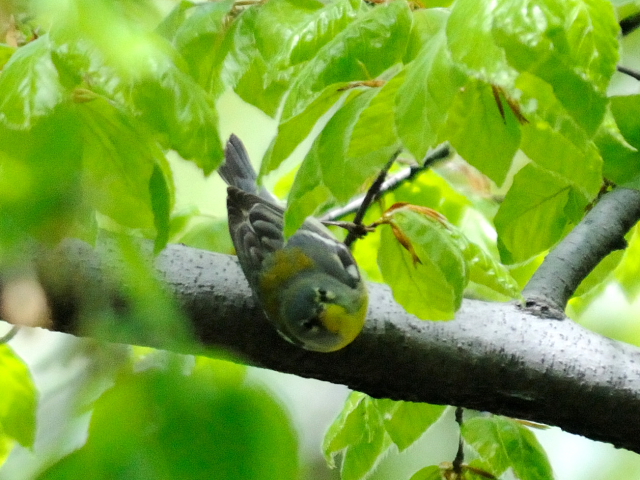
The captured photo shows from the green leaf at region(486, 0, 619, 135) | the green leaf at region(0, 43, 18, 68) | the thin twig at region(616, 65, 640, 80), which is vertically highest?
the green leaf at region(486, 0, 619, 135)

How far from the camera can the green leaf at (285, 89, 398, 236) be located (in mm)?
408

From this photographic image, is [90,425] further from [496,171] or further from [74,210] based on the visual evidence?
[496,171]

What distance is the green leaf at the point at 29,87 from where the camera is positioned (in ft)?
1.00

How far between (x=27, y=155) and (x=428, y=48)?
258mm

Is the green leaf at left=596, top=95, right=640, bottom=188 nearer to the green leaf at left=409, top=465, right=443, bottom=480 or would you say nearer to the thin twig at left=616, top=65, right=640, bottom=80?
the thin twig at left=616, top=65, right=640, bottom=80

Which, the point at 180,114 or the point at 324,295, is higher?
the point at 180,114

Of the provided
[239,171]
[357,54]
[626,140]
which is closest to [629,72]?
[626,140]

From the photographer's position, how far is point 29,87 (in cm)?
36

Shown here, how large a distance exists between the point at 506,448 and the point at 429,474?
3.9 inches

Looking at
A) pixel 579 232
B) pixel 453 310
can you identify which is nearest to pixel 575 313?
pixel 579 232

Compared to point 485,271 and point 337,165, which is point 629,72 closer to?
point 485,271

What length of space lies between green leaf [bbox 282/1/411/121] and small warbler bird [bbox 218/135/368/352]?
281 mm

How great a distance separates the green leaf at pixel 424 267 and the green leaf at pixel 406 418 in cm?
22

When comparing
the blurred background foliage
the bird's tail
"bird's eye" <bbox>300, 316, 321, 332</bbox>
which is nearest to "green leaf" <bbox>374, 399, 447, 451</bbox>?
the blurred background foliage
